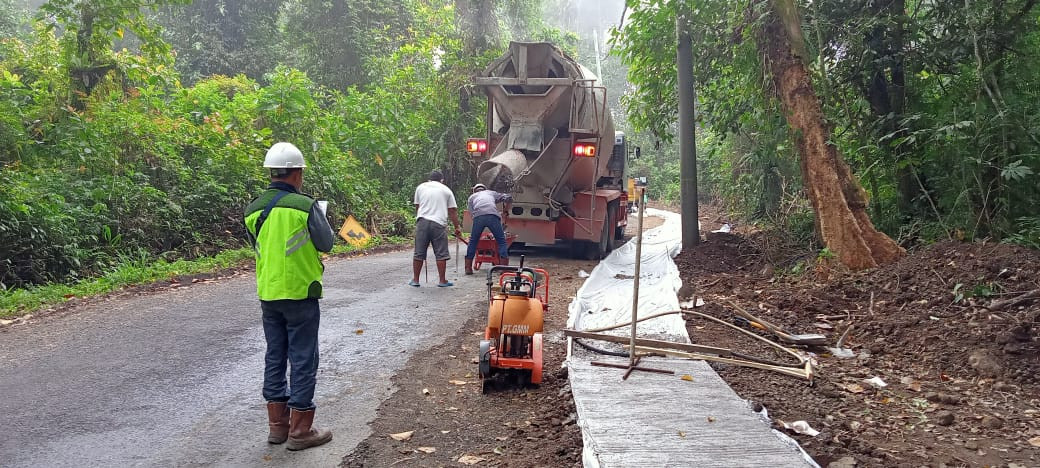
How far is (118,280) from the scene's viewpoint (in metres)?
9.28

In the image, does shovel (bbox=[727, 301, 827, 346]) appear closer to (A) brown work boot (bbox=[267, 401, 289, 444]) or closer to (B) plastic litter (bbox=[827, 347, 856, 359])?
(B) plastic litter (bbox=[827, 347, 856, 359])

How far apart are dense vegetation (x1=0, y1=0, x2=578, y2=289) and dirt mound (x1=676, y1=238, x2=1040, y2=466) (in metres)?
8.16

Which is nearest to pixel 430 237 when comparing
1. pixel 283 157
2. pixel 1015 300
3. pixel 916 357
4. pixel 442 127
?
pixel 283 157

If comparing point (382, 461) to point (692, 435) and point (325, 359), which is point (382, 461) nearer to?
point (692, 435)

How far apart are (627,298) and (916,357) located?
11.8ft

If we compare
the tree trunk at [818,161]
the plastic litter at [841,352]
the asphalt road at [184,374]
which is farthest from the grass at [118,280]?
the tree trunk at [818,161]

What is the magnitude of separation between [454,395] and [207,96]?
447 inches

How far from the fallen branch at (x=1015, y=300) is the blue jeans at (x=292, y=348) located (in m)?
5.49

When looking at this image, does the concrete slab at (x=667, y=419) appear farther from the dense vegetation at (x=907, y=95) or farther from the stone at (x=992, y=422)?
the dense vegetation at (x=907, y=95)

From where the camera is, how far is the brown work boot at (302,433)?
4.18m

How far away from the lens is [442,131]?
1956 centimetres

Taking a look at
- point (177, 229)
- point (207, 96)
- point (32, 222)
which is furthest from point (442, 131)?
point (32, 222)

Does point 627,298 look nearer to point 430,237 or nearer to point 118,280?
point 430,237

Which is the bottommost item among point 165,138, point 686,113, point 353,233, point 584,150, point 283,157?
point 353,233
